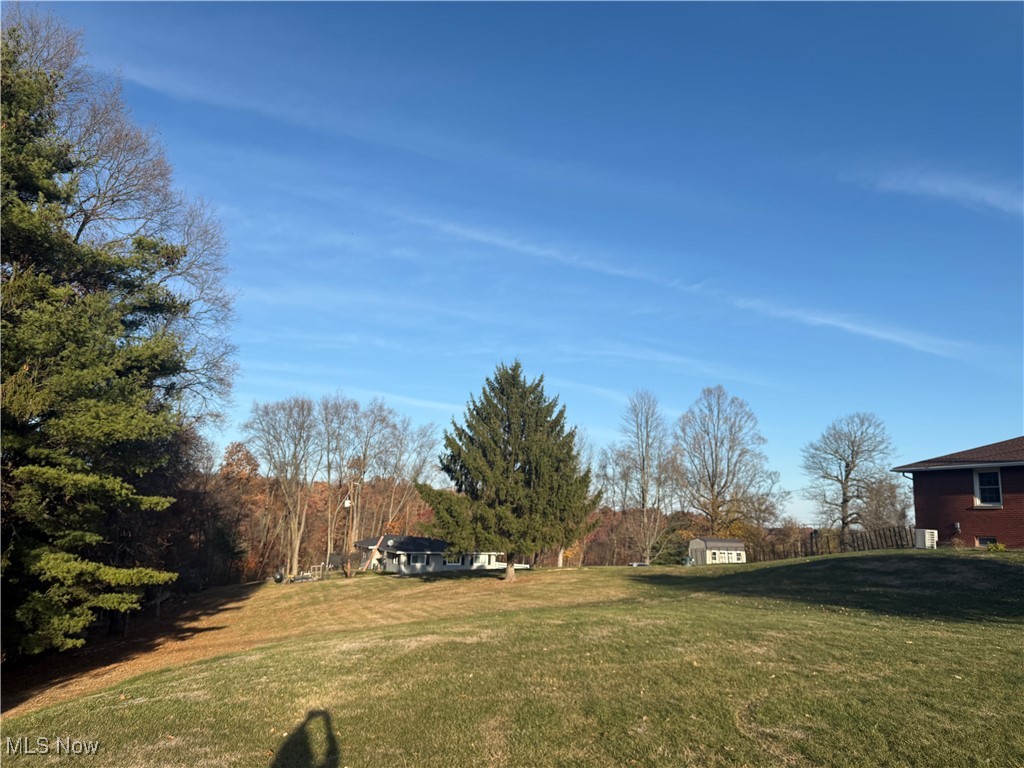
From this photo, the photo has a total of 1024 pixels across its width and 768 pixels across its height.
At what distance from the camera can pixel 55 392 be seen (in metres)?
13.1

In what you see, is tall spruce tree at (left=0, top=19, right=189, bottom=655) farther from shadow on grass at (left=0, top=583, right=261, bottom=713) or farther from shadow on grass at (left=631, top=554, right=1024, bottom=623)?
shadow on grass at (left=631, top=554, right=1024, bottom=623)

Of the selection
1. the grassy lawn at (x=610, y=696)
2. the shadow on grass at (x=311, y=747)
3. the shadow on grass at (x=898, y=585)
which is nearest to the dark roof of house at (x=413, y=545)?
the shadow on grass at (x=898, y=585)

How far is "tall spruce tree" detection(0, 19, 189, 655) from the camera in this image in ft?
43.1

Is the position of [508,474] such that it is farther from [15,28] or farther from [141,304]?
[15,28]

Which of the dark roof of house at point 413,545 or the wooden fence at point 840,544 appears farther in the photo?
the dark roof of house at point 413,545

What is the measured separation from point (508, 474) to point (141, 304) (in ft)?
59.8

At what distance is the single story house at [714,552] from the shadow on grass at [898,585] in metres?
18.2

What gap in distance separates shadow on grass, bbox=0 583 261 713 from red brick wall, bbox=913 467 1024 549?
3117 centimetres

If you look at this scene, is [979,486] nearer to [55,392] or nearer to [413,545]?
[55,392]

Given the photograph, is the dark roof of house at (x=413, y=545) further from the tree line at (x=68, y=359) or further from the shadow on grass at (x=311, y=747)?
the shadow on grass at (x=311, y=747)

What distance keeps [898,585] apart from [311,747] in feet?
59.8

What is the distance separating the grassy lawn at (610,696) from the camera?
6500 mm

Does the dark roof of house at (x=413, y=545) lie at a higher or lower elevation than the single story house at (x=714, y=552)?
lower

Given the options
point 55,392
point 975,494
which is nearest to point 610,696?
point 55,392
